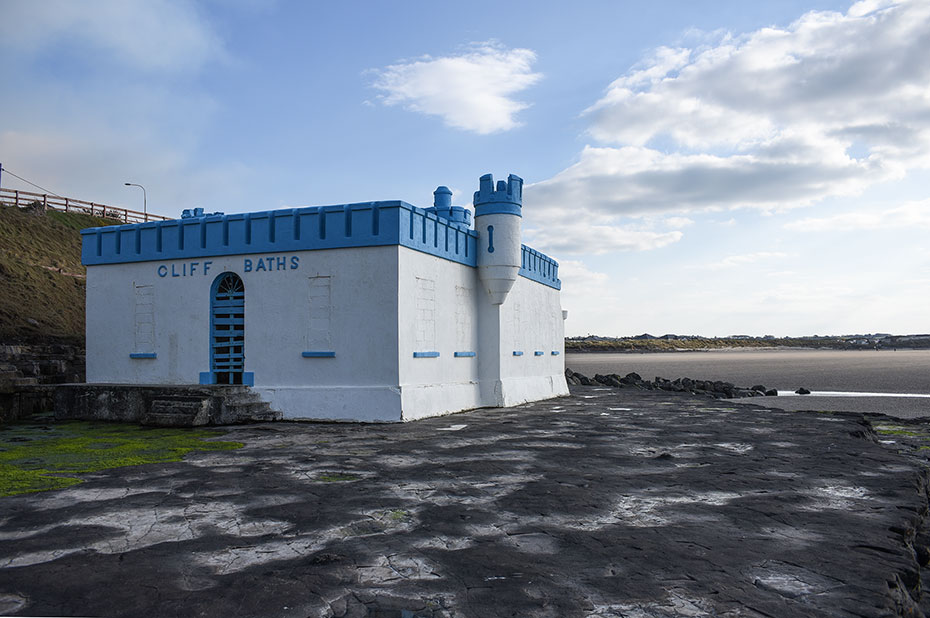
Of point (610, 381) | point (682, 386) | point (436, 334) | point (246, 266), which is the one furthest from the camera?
point (610, 381)

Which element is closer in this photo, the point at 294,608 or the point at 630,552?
the point at 294,608

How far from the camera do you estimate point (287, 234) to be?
17.4m

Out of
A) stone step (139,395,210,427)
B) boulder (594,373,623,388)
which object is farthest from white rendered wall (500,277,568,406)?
stone step (139,395,210,427)

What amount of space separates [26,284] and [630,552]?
39.7 m

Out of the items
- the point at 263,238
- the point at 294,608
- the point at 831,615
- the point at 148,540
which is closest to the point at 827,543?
the point at 831,615

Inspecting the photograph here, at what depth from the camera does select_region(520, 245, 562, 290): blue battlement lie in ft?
77.3

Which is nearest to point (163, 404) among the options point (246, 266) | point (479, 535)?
point (246, 266)

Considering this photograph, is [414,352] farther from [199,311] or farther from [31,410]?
[31,410]

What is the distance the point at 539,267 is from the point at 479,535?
1966cm

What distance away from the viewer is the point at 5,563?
564cm

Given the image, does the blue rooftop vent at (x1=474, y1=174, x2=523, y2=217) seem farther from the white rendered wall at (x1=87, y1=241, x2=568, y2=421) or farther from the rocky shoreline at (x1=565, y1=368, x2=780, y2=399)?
the rocky shoreline at (x1=565, y1=368, x2=780, y2=399)

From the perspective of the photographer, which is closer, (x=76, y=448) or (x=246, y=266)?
(x=76, y=448)

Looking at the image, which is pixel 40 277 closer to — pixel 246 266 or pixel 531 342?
pixel 246 266

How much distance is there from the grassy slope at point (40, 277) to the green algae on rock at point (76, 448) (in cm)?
1616
